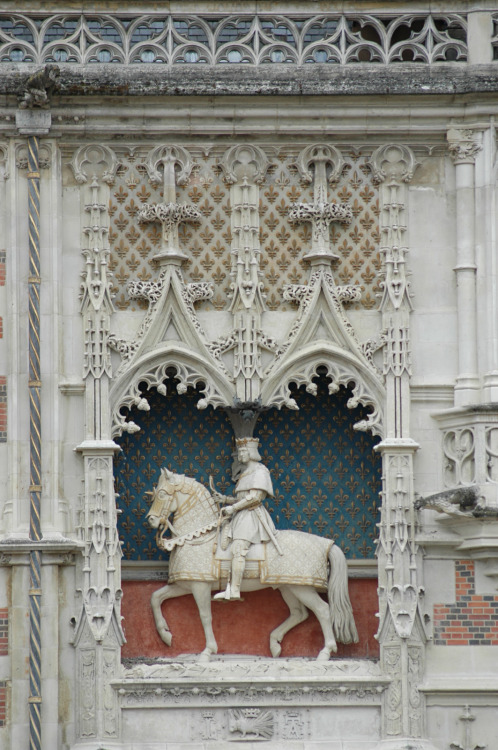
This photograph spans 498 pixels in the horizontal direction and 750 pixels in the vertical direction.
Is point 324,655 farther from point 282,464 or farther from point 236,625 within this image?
point 282,464

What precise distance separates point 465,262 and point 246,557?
151 inches

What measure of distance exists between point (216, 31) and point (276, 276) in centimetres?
267

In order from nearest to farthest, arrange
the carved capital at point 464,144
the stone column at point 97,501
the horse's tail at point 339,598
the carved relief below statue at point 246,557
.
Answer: the stone column at point 97,501, the carved relief below statue at point 246,557, the horse's tail at point 339,598, the carved capital at point 464,144

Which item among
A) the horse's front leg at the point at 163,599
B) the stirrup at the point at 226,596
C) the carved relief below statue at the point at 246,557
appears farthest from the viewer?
the horse's front leg at the point at 163,599

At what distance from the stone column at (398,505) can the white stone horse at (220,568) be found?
1.69 ft

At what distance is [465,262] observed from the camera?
18422mm

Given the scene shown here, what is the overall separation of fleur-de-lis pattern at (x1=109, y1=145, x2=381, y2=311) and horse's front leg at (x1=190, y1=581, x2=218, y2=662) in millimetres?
2923

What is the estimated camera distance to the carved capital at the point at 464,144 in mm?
18578

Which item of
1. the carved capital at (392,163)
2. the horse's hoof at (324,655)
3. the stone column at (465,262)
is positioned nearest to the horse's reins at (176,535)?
the horse's hoof at (324,655)

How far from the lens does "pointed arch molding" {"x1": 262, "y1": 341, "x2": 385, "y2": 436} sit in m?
18.4

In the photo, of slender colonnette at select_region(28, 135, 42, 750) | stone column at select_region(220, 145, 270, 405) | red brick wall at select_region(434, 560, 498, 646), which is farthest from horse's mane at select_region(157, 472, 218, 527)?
red brick wall at select_region(434, 560, 498, 646)

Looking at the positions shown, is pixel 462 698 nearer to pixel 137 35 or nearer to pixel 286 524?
pixel 286 524

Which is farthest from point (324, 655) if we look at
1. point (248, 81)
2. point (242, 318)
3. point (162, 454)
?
point (248, 81)

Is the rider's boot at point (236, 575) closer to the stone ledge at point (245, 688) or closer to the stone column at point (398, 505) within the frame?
the stone ledge at point (245, 688)
